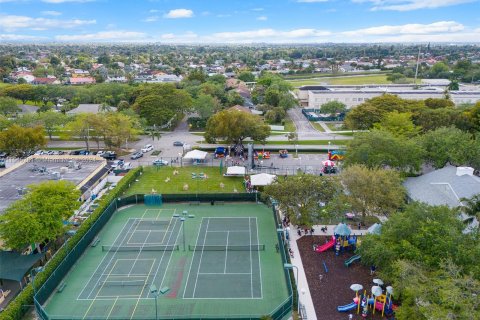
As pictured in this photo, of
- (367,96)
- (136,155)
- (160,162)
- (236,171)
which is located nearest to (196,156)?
(160,162)

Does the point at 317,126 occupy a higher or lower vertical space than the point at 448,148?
lower

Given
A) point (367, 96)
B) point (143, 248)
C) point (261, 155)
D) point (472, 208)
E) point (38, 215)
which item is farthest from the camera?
point (367, 96)

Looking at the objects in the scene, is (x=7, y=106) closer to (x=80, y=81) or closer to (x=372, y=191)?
(x=80, y=81)

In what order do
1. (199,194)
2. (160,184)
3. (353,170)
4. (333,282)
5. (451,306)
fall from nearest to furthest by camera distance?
(451,306) → (333,282) → (353,170) → (199,194) → (160,184)

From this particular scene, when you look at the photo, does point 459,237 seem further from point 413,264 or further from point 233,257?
point 233,257

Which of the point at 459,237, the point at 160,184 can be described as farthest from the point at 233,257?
the point at 160,184

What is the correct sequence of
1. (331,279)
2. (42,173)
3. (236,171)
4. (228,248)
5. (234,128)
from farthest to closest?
(234,128)
(236,171)
(42,173)
(228,248)
(331,279)

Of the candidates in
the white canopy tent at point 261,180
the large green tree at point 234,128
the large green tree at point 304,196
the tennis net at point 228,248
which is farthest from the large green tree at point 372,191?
the large green tree at point 234,128

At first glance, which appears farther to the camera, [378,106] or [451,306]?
[378,106]
